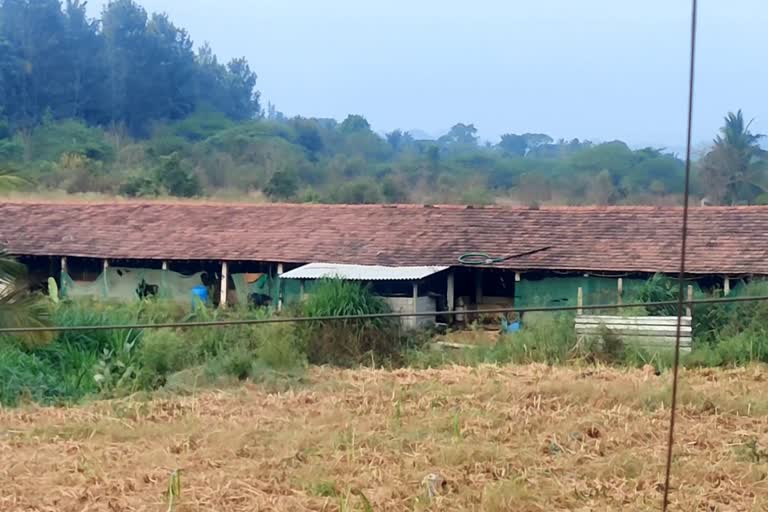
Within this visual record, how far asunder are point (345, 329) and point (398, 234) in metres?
5.00

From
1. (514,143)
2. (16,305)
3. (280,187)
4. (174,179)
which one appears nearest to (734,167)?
(280,187)

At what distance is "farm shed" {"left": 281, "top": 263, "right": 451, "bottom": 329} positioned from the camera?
14.3 meters

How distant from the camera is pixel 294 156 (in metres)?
41.8

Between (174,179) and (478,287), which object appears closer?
Result: (478,287)

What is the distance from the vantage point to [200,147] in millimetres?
40750

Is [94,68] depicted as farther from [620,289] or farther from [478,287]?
[620,289]

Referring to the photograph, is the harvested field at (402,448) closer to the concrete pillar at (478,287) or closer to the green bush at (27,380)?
the green bush at (27,380)

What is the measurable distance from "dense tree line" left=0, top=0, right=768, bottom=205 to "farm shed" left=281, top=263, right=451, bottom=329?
16031 millimetres

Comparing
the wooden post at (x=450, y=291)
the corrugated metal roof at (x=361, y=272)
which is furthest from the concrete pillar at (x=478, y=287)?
the corrugated metal roof at (x=361, y=272)

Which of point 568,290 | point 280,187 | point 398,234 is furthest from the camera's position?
point 280,187

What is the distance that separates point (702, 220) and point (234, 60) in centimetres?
4628

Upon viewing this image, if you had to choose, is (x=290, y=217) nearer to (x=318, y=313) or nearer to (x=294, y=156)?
(x=318, y=313)

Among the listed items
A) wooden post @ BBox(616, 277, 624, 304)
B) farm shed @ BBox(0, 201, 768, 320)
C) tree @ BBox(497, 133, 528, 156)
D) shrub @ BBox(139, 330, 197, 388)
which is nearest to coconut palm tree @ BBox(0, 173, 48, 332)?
shrub @ BBox(139, 330, 197, 388)

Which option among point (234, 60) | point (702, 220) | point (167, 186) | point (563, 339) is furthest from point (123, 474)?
point (234, 60)
